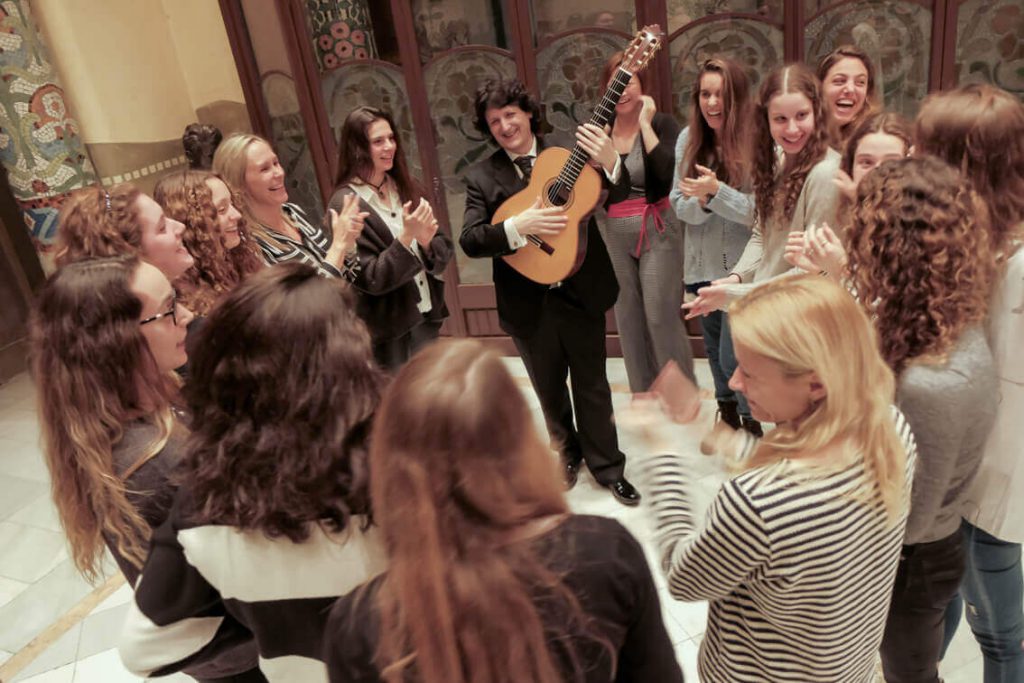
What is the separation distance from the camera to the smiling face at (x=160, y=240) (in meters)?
2.00

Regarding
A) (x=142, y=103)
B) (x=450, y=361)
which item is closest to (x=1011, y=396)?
(x=450, y=361)

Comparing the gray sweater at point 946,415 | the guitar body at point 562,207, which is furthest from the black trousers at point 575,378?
the gray sweater at point 946,415

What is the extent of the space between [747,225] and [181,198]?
1934 mm

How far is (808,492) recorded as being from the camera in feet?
3.28

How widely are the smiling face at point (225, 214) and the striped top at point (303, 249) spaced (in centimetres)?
14

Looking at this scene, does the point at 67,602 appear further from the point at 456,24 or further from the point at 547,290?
the point at 456,24

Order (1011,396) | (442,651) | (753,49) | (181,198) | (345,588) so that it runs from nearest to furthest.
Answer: (442,651) < (345,588) < (1011,396) < (181,198) < (753,49)

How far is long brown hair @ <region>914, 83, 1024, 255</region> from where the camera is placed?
146cm

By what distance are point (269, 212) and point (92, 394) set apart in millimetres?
1378

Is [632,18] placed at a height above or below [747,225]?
above

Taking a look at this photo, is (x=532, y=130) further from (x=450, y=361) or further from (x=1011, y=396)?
(x=450, y=361)

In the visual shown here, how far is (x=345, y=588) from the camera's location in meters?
1.02

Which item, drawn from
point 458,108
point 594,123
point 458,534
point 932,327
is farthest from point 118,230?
point 458,108

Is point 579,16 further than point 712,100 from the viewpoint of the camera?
Yes
